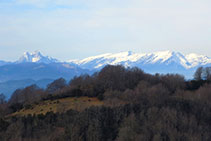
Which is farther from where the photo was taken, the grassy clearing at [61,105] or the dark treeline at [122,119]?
the grassy clearing at [61,105]

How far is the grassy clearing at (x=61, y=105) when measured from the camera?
39.7 m

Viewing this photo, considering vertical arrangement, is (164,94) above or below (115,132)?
above

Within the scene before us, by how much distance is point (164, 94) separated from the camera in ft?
143

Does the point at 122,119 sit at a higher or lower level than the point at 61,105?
lower

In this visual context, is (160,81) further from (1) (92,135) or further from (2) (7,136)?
(2) (7,136)

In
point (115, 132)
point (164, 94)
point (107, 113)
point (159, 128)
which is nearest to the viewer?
point (159, 128)

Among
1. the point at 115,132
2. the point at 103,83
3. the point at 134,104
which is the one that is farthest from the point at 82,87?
the point at 115,132

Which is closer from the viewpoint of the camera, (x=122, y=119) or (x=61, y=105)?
(x=122, y=119)

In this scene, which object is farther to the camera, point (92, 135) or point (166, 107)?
point (166, 107)

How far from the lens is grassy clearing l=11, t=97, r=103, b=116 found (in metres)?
39.7

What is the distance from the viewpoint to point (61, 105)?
40938mm

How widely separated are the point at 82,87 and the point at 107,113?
13.4 m

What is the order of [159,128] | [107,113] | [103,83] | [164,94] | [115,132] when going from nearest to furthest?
1. [159,128]
2. [115,132]
3. [107,113]
4. [164,94]
5. [103,83]

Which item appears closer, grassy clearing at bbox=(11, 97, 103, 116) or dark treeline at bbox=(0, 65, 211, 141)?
dark treeline at bbox=(0, 65, 211, 141)
